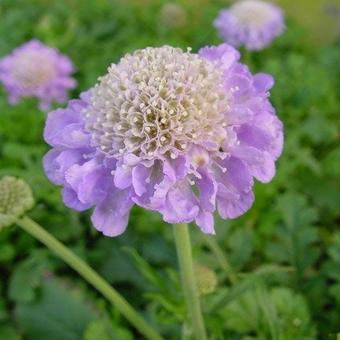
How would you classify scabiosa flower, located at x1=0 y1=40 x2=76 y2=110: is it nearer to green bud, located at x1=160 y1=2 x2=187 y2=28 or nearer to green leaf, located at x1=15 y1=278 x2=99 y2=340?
green bud, located at x1=160 y1=2 x2=187 y2=28

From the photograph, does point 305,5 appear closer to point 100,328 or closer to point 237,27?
point 237,27

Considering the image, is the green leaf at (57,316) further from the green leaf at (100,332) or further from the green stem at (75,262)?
the green stem at (75,262)

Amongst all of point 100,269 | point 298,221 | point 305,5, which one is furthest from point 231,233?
point 305,5

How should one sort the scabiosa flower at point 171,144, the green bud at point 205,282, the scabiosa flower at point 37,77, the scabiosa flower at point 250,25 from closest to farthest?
1. the scabiosa flower at point 171,144
2. the green bud at point 205,282
3. the scabiosa flower at point 37,77
4. the scabiosa flower at point 250,25

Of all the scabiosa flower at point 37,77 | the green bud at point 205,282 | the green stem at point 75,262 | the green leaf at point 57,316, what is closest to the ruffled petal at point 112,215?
the green stem at point 75,262

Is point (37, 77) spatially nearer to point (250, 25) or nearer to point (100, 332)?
point (250, 25)

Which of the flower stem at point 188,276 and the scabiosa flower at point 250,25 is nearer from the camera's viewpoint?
the flower stem at point 188,276
